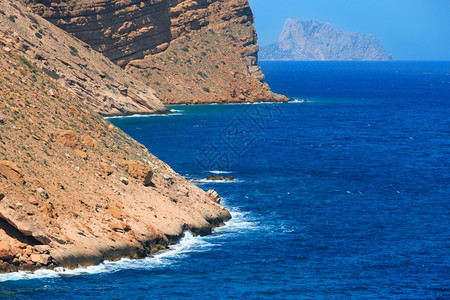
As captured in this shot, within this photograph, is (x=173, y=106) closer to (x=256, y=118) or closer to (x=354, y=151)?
(x=256, y=118)

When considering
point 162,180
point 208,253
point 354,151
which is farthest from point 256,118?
point 208,253

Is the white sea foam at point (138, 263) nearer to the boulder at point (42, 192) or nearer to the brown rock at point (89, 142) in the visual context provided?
the boulder at point (42, 192)

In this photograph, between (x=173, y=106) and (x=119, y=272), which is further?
(x=173, y=106)

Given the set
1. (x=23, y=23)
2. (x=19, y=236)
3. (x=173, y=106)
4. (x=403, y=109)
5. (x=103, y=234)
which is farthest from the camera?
(x=403, y=109)

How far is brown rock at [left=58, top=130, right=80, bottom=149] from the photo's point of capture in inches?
2291

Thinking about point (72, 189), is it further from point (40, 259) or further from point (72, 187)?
point (40, 259)

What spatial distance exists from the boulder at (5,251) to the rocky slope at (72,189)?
0.19ft

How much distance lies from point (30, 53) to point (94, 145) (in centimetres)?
5238

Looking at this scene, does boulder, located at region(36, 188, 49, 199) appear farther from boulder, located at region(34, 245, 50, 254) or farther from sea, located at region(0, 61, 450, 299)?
sea, located at region(0, 61, 450, 299)

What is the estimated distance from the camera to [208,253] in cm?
5425

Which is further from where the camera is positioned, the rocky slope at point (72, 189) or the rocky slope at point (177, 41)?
the rocky slope at point (177, 41)

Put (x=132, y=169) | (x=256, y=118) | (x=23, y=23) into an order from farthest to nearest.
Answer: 1. (x=256, y=118)
2. (x=23, y=23)
3. (x=132, y=169)

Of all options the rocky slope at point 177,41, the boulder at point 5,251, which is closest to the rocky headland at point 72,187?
the boulder at point 5,251

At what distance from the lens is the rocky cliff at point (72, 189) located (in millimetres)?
47344
